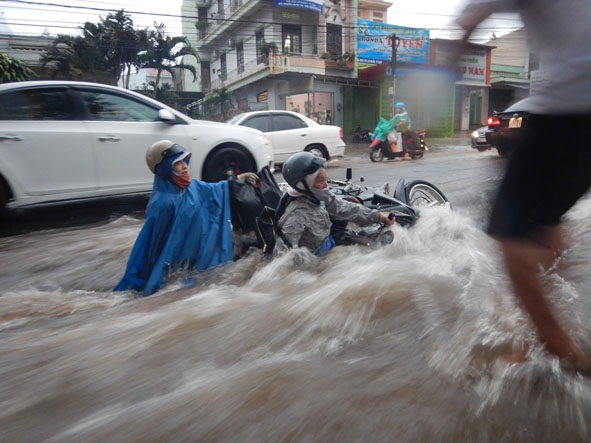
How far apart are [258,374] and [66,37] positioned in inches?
Answer: 984

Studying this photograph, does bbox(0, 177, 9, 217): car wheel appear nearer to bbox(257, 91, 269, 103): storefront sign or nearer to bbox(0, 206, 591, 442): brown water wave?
bbox(0, 206, 591, 442): brown water wave

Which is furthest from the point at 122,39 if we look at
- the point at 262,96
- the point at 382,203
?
the point at 382,203

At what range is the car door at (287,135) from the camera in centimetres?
1037

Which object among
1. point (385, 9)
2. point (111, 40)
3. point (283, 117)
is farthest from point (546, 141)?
point (385, 9)

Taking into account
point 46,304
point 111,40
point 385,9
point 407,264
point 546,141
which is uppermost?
point 385,9

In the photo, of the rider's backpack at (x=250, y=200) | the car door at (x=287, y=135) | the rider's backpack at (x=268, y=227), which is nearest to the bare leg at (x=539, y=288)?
the rider's backpack at (x=268, y=227)

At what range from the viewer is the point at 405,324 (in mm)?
2287

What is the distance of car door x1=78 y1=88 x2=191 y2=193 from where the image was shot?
505 cm

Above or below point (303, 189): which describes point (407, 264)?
below

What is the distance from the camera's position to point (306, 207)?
304 cm

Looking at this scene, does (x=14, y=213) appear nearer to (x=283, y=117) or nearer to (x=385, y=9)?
(x=283, y=117)

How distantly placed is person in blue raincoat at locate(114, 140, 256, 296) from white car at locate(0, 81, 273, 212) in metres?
1.89

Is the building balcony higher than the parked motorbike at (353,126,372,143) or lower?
higher

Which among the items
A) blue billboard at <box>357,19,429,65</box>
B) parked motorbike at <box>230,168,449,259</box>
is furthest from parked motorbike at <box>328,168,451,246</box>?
blue billboard at <box>357,19,429,65</box>
